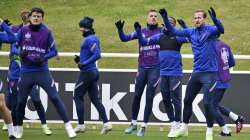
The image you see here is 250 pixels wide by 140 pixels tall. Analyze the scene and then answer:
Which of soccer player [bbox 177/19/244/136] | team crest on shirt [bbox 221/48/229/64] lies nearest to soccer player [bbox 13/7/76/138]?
soccer player [bbox 177/19/244/136]

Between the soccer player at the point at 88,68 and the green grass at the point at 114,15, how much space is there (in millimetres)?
11592

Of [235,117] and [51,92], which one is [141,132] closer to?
[235,117]

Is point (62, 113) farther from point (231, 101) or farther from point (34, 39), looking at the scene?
point (231, 101)

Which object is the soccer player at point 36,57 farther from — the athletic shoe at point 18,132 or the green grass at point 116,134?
the green grass at point 116,134

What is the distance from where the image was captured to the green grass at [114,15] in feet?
92.1

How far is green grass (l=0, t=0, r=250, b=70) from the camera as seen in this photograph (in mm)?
28078

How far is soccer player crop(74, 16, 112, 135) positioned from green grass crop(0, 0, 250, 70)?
1159cm

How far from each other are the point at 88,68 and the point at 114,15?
17.0 meters

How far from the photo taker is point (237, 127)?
51.4 ft

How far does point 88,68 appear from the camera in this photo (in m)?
Answer: 15.0

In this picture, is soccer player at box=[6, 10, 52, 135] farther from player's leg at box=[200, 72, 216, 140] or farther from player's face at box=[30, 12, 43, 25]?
player's leg at box=[200, 72, 216, 140]

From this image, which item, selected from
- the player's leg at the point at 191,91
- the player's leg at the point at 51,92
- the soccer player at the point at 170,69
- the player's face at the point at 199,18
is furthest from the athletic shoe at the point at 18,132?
the player's face at the point at 199,18

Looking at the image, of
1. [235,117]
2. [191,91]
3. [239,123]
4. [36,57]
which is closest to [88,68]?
[36,57]

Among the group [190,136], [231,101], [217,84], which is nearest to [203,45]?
[217,84]
